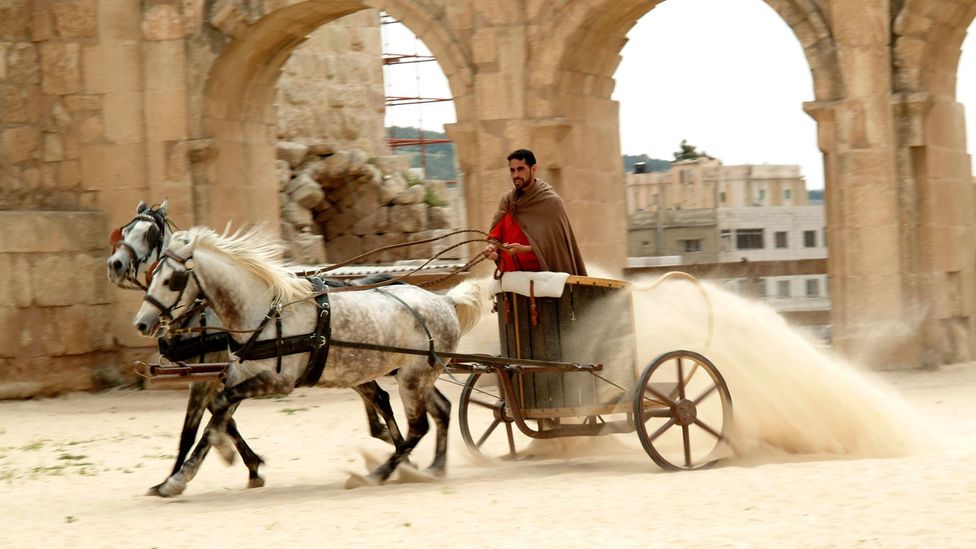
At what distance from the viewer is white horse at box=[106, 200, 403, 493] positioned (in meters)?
7.10

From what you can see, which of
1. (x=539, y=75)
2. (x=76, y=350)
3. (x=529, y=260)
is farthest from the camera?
(x=76, y=350)

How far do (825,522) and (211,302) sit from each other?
131 inches

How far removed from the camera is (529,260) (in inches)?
300

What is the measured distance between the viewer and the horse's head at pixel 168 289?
6891 millimetres

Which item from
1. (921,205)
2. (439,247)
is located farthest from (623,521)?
(439,247)

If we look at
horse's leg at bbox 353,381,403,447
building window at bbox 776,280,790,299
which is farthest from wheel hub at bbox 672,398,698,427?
building window at bbox 776,280,790,299

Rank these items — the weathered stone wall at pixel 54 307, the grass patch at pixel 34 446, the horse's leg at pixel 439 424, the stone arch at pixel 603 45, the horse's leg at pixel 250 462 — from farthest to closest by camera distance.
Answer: the weathered stone wall at pixel 54 307 → the stone arch at pixel 603 45 → the grass patch at pixel 34 446 → the horse's leg at pixel 250 462 → the horse's leg at pixel 439 424

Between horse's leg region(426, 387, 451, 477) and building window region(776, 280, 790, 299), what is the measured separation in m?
30.5

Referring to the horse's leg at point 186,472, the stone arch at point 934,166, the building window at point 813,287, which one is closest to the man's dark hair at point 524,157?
the horse's leg at point 186,472

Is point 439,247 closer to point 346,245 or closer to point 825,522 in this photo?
point 346,245

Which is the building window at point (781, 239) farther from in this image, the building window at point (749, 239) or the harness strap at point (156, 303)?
the harness strap at point (156, 303)

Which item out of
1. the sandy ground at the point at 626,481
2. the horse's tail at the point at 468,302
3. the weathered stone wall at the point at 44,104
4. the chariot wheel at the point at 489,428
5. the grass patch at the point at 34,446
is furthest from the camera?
the weathered stone wall at the point at 44,104

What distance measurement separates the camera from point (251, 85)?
45.7ft

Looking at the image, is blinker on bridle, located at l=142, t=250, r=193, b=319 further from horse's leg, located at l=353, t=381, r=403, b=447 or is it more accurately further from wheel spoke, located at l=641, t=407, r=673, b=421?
wheel spoke, located at l=641, t=407, r=673, b=421
